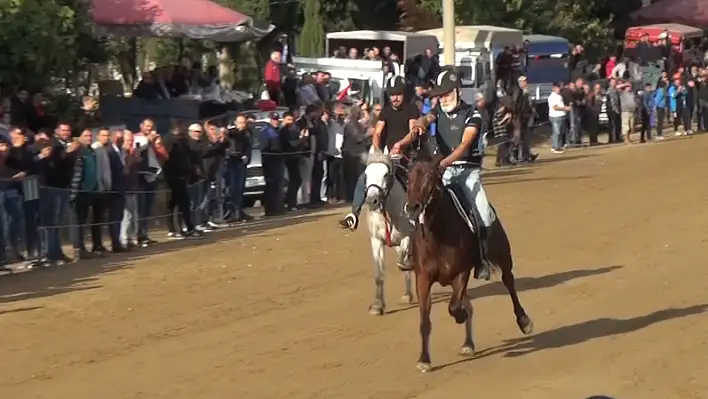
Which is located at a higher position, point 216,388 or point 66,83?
point 66,83

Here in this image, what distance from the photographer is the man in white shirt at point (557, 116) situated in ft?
110

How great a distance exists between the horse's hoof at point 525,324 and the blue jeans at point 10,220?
7062 mm

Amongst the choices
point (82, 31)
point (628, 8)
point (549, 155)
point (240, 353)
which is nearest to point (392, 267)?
point (240, 353)

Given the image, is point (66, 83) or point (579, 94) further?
point (579, 94)

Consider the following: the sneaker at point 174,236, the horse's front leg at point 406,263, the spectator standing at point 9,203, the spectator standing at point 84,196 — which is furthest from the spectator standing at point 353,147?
the horse's front leg at point 406,263

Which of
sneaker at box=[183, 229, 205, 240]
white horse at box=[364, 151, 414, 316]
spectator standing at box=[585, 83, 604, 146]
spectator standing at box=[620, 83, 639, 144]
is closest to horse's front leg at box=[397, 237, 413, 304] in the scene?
white horse at box=[364, 151, 414, 316]

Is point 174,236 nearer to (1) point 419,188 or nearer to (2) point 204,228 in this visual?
(2) point 204,228

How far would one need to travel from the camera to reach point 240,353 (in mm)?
12586

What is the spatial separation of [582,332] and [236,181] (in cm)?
960

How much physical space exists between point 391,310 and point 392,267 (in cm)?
304

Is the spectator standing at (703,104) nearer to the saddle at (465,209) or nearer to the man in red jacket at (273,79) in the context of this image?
the man in red jacket at (273,79)

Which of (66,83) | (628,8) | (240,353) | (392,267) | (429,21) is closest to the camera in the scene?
(240,353)

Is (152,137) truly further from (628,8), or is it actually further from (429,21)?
(628,8)

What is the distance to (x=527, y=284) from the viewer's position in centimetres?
1592
